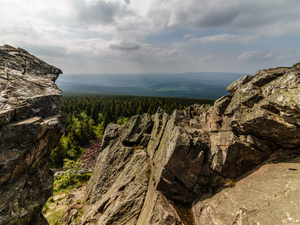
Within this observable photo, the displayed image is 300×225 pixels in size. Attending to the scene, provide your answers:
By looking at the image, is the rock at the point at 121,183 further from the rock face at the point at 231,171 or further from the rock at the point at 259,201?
the rock at the point at 259,201

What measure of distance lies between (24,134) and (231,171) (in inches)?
834

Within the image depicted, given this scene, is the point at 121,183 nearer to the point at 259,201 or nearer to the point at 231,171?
the point at 231,171

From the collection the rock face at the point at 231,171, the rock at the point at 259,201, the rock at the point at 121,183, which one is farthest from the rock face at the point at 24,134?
the rock at the point at 259,201

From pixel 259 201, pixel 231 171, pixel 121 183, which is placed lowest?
pixel 121 183

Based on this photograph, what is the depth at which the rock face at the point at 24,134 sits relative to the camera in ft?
38.6

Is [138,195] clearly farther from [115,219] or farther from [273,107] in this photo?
[273,107]

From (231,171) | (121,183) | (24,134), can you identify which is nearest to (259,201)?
(231,171)

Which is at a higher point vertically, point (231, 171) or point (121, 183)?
point (231, 171)

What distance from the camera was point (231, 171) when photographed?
15250mm

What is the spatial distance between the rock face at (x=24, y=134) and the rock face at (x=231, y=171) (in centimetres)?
856

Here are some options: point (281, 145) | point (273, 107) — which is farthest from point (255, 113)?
point (281, 145)

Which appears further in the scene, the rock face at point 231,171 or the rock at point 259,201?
the rock face at point 231,171

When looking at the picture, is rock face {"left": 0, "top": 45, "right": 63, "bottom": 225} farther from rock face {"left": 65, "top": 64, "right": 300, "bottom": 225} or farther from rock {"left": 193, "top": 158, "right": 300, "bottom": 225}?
rock {"left": 193, "top": 158, "right": 300, "bottom": 225}

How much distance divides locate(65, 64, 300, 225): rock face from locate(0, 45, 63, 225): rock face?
337 inches
